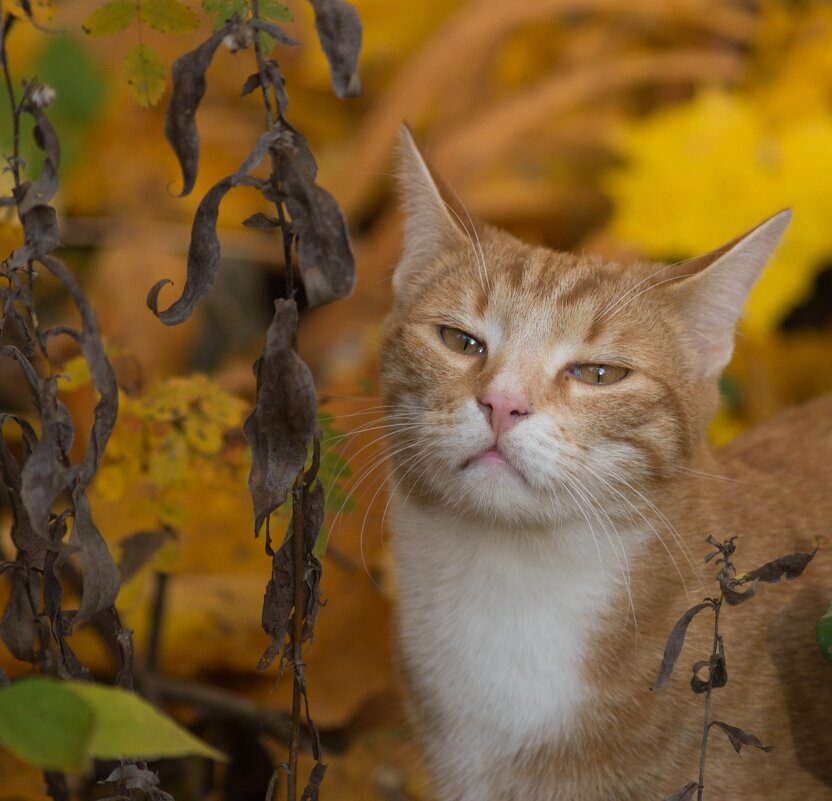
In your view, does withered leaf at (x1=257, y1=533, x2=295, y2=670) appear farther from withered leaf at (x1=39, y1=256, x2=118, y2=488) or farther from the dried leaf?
the dried leaf

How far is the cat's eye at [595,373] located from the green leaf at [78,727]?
0.90 metres

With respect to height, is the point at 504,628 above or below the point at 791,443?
below

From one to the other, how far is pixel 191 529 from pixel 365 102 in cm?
205

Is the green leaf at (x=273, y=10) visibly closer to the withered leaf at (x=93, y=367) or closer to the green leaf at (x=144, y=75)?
the green leaf at (x=144, y=75)

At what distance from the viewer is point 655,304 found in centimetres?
182

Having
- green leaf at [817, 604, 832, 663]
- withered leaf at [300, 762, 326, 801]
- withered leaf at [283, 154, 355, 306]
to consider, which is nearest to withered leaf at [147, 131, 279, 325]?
withered leaf at [283, 154, 355, 306]

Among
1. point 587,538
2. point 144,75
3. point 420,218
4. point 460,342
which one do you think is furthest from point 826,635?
point 144,75

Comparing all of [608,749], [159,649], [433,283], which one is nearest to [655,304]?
[433,283]

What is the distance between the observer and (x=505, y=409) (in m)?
1.60

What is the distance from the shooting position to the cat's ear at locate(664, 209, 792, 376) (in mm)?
1726

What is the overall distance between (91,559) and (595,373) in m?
0.79

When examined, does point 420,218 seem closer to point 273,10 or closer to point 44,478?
point 273,10

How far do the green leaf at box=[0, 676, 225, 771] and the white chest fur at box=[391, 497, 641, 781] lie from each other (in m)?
0.83

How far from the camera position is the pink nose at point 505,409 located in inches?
62.9
